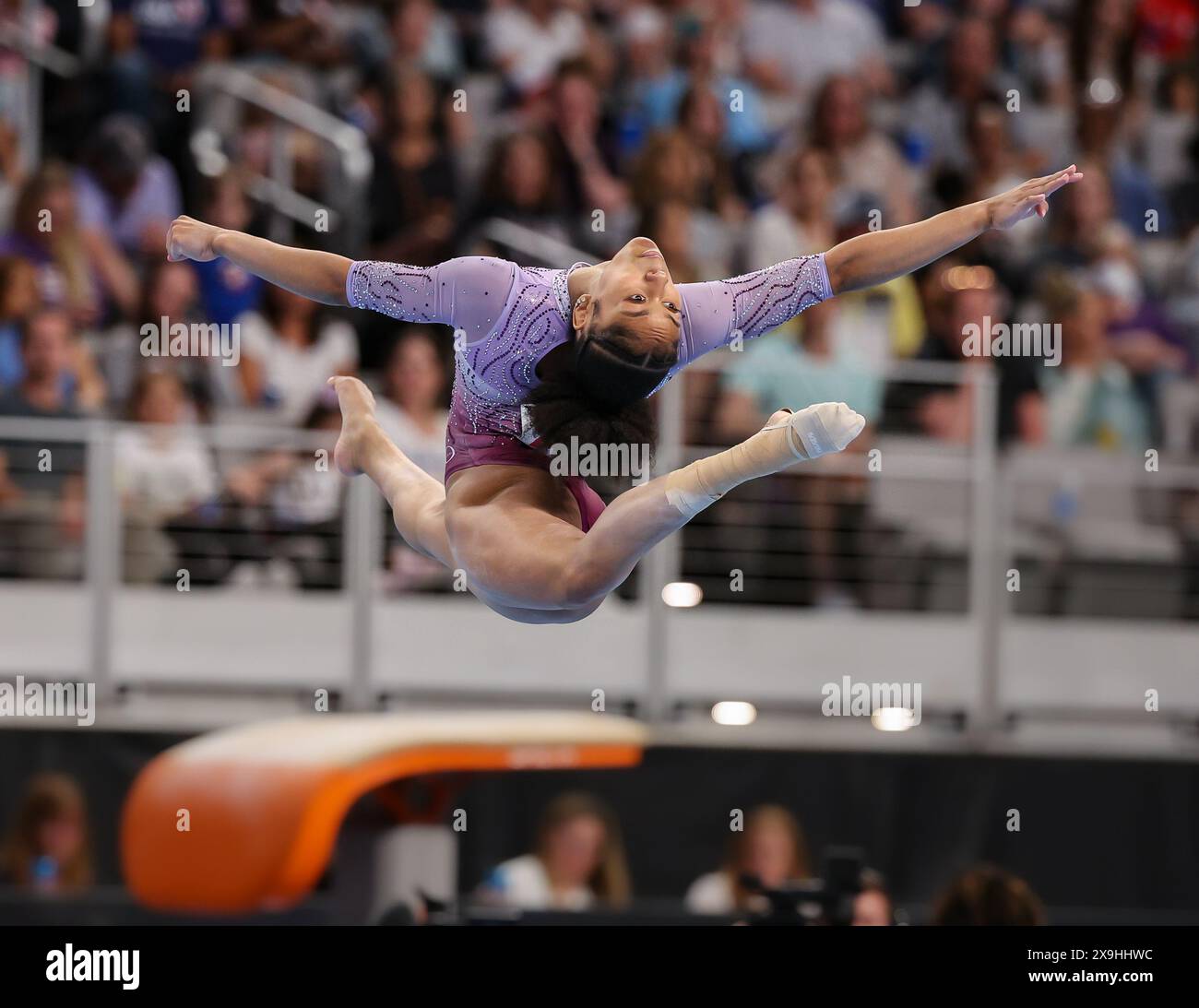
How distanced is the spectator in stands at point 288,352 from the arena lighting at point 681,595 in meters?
1.20

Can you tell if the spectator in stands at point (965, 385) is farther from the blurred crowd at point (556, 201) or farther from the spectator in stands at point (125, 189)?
the spectator in stands at point (125, 189)

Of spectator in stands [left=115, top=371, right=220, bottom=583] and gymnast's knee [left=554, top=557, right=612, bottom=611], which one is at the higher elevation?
spectator in stands [left=115, top=371, right=220, bottom=583]

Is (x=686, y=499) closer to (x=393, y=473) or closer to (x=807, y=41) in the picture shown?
(x=393, y=473)

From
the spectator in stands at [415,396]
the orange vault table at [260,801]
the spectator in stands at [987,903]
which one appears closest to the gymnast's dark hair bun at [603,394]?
the orange vault table at [260,801]

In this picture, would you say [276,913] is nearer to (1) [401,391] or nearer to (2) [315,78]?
(1) [401,391]

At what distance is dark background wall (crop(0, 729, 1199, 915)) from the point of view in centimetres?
563

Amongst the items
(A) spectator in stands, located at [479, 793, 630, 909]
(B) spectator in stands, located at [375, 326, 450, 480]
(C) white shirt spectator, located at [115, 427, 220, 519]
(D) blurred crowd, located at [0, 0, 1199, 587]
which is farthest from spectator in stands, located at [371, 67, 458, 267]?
(A) spectator in stands, located at [479, 793, 630, 909]

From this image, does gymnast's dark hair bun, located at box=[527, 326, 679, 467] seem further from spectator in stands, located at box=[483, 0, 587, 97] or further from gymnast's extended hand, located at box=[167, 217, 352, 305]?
spectator in stands, located at box=[483, 0, 587, 97]

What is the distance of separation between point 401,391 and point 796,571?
134 centimetres

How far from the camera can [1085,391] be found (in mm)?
6156

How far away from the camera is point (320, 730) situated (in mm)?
4684

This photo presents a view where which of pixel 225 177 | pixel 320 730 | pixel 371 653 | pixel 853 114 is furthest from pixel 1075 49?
pixel 320 730

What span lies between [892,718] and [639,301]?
→ 256 cm

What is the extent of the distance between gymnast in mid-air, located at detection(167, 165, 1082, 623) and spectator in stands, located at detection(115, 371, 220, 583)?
2.05 meters
